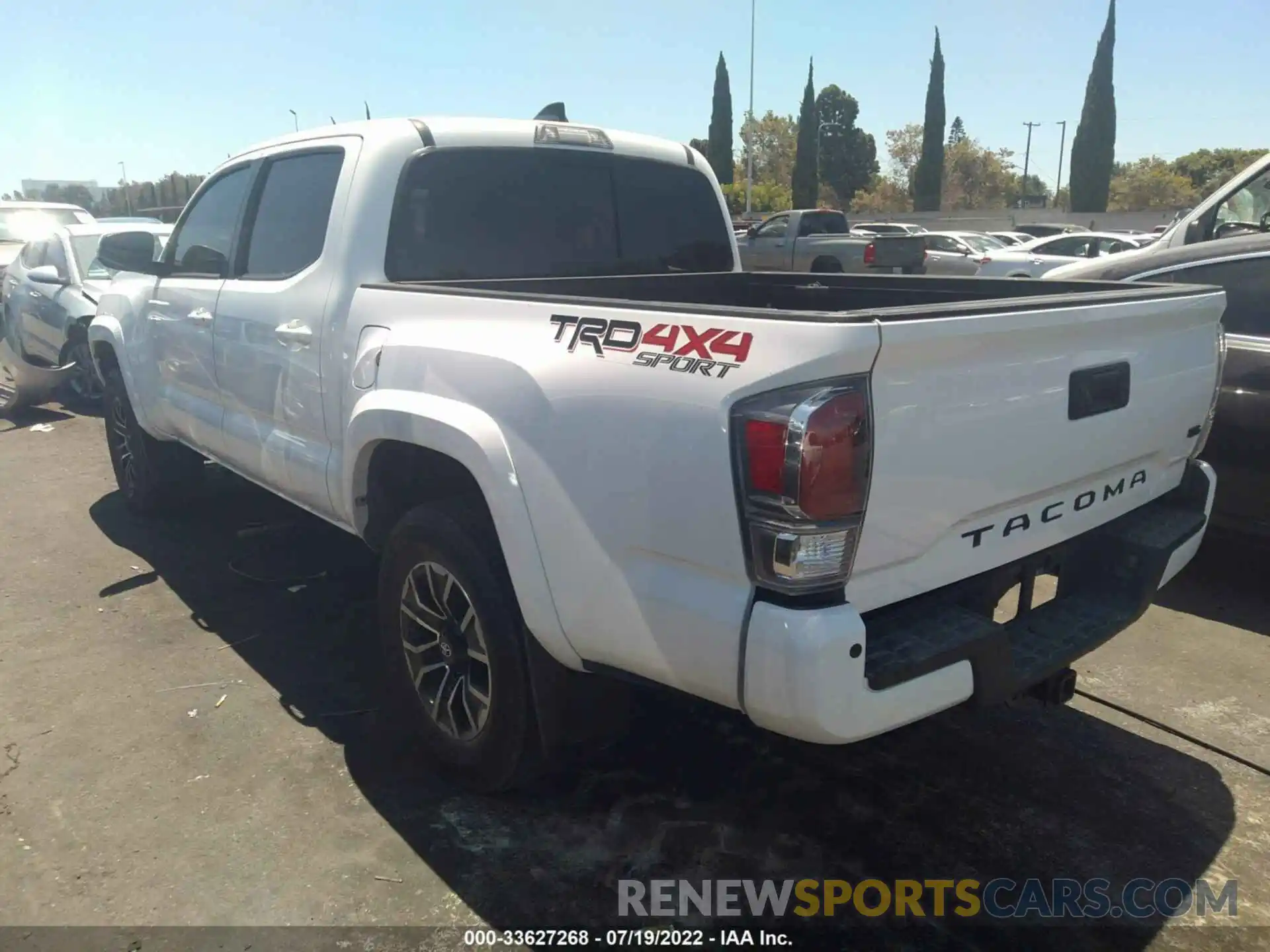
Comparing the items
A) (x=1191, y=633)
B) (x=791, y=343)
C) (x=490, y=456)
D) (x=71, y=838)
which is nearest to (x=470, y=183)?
(x=490, y=456)

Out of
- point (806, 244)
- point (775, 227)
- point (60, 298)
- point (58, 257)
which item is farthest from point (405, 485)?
point (775, 227)

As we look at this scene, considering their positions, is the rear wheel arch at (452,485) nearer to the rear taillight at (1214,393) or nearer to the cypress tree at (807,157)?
the rear taillight at (1214,393)

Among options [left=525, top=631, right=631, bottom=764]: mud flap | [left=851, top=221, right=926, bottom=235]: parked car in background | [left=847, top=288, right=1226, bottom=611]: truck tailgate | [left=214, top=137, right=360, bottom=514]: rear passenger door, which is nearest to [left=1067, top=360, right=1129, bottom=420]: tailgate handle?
[left=847, top=288, right=1226, bottom=611]: truck tailgate

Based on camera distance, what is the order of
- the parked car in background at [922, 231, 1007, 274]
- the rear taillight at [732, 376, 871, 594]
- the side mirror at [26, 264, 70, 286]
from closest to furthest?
the rear taillight at [732, 376, 871, 594]
the side mirror at [26, 264, 70, 286]
the parked car in background at [922, 231, 1007, 274]

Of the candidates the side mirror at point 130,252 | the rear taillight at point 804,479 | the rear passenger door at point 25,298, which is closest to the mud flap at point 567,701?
the rear taillight at point 804,479

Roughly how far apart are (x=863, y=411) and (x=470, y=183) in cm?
220

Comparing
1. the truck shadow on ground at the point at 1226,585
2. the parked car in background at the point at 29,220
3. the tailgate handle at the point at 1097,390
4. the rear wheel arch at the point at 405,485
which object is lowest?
the truck shadow on ground at the point at 1226,585

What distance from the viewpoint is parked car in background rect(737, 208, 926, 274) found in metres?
18.1

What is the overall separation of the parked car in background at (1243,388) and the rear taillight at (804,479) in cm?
272

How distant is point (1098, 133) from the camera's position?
46.4 m

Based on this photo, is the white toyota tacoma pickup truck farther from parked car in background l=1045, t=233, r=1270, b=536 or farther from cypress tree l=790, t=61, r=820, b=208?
cypress tree l=790, t=61, r=820, b=208

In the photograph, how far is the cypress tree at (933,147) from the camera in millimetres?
53406

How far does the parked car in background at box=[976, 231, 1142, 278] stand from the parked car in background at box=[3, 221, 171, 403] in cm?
1331

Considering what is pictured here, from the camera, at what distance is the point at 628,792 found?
122 inches
